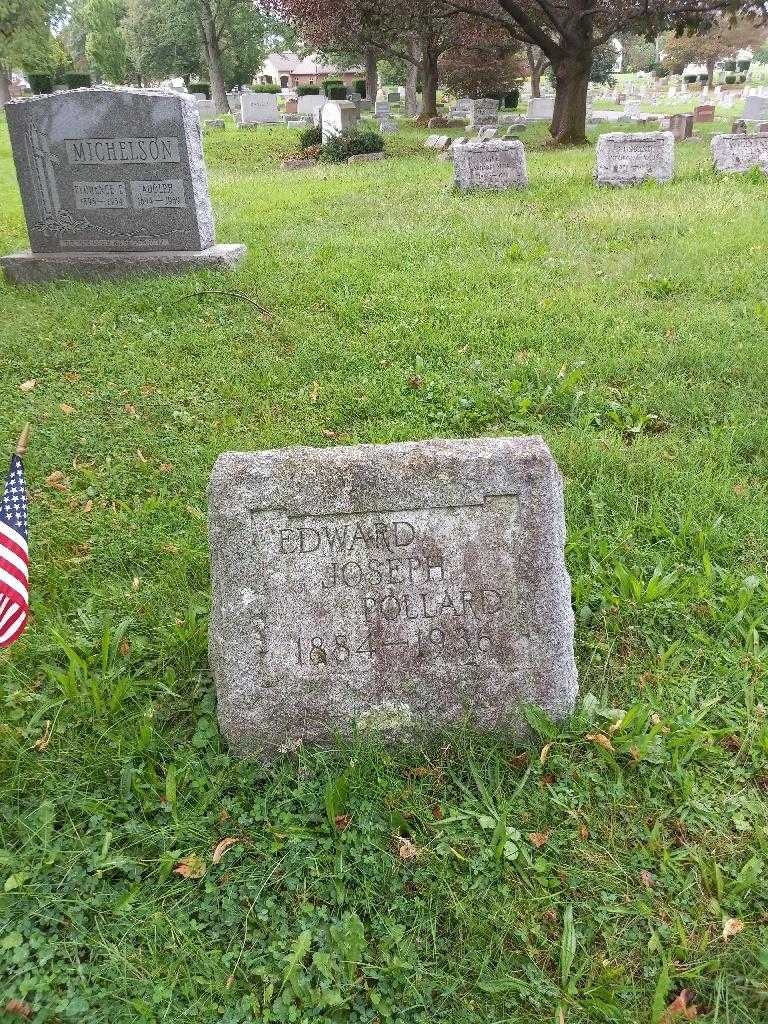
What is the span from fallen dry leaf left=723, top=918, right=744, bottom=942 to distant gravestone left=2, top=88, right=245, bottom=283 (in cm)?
721

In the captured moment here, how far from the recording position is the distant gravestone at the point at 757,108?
23.7 m

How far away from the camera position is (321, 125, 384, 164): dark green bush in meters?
17.4

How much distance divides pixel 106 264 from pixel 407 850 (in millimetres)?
7132

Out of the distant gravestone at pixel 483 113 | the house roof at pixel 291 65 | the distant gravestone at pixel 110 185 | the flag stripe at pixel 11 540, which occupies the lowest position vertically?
the flag stripe at pixel 11 540

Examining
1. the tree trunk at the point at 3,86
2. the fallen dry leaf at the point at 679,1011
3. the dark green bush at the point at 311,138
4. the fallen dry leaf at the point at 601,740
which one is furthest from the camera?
the tree trunk at the point at 3,86

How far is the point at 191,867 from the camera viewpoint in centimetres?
219

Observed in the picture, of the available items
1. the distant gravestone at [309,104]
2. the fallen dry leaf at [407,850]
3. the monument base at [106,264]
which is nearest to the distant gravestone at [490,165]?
the monument base at [106,264]

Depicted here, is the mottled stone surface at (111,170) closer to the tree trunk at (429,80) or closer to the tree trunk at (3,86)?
the tree trunk at (429,80)

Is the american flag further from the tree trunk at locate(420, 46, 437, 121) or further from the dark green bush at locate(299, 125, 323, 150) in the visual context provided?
the tree trunk at locate(420, 46, 437, 121)

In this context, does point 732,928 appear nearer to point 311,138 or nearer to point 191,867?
point 191,867

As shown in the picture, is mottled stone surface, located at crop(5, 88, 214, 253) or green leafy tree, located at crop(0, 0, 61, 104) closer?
mottled stone surface, located at crop(5, 88, 214, 253)

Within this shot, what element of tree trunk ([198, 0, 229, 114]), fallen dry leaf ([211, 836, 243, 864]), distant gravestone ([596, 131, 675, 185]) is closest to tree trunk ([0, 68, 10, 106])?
tree trunk ([198, 0, 229, 114])

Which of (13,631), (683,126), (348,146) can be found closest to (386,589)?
(13,631)

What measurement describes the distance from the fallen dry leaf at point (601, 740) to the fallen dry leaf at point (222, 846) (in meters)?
1.22
